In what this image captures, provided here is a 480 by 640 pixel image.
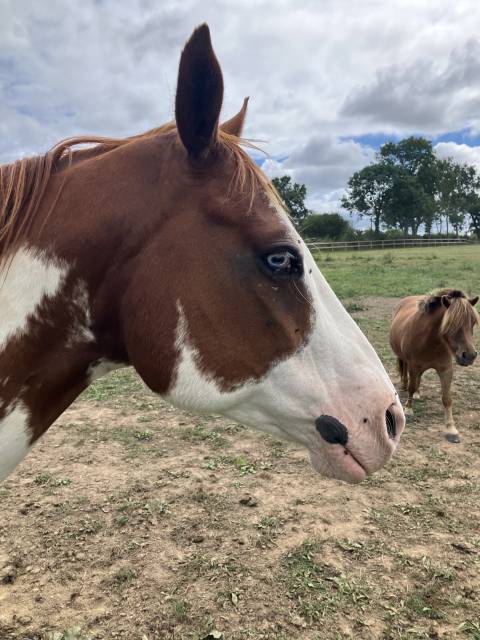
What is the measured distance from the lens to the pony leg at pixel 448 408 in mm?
5172

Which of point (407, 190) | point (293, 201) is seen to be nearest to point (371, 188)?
point (407, 190)

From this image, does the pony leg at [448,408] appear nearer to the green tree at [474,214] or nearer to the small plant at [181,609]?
the small plant at [181,609]

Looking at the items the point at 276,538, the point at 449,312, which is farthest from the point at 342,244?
the point at 276,538

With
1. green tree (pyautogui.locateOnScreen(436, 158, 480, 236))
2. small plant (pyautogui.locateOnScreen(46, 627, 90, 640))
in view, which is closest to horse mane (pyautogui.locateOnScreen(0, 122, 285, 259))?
small plant (pyautogui.locateOnScreen(46, 627, 90, 640))

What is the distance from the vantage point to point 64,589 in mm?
2883

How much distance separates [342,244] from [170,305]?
49578mm

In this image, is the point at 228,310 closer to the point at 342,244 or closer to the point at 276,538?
the point at 276,538

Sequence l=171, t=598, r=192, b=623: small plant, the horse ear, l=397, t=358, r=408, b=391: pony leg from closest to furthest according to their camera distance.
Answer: the horse ear, l=171, t=598, r=192, b=623: small plant, l=397, t=358, r=408, b=391: pony leg

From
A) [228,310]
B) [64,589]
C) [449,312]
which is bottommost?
[64,589]

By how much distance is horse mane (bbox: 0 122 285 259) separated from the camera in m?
1.56

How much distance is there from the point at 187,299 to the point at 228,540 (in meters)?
2.59

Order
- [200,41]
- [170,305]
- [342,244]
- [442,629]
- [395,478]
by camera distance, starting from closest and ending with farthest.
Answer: [200,41] → [170,305] → [442,629] → [395,478] → [342,244]

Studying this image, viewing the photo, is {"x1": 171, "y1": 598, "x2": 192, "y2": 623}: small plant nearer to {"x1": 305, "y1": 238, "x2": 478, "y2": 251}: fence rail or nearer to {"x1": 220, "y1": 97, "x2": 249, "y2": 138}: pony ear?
{"x1": 220, "y1": 97, "x2": 249, "y2": 138}: pony ear

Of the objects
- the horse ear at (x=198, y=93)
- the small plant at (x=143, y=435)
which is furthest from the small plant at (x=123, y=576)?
the horse ear at (x=198, y=93)
